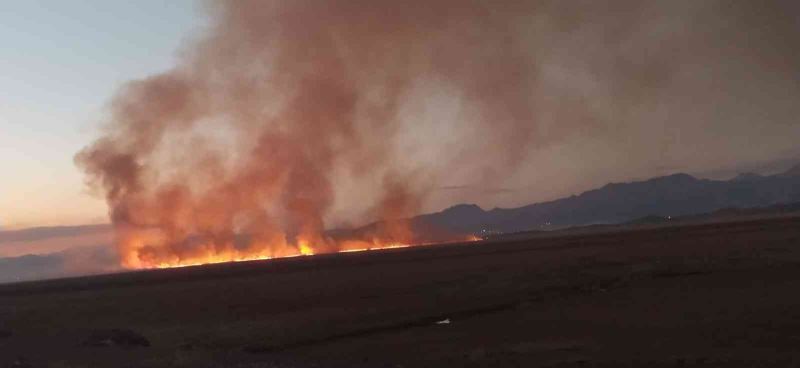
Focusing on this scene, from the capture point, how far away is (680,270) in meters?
45.6

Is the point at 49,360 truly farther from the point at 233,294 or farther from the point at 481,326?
the point at 233,294

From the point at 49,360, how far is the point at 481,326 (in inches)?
596

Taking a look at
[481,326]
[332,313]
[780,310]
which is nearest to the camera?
[780,310]

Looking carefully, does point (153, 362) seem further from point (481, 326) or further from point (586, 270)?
point (586, 270)

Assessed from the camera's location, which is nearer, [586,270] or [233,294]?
[586,270]

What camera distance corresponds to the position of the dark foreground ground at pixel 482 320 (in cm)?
2255

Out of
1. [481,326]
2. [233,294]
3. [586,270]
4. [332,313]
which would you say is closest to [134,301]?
[233,294]

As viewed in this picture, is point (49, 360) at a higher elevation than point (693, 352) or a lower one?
higher

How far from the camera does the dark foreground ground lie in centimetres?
2255

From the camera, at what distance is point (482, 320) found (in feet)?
107

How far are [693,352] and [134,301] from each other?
168 ft

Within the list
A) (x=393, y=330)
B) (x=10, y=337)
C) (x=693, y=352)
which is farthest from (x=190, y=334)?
(x=693, y=352)

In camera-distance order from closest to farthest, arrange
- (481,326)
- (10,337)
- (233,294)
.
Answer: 1. (481,326)
2. (10,337)
3. (233,294)

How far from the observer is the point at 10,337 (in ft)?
112
